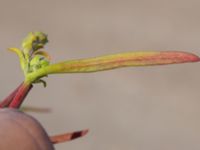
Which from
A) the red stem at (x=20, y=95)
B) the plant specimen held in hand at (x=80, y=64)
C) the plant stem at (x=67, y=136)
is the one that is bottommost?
the plant stem at (x=67, y=136)

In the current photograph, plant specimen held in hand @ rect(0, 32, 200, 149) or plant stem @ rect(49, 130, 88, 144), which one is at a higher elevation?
plant specimen held in hand @ rect(0, 32, 200, 149)

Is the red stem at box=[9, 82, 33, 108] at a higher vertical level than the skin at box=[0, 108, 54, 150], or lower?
higher

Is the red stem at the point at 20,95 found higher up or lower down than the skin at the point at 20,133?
higher up

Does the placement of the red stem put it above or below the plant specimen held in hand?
below

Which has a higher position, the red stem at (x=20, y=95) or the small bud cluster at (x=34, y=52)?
the small bud cluster at (x=34, y=52)

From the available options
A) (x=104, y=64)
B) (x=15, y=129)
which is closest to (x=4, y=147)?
(x=15, y=129)

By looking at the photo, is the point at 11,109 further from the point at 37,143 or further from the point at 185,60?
the point at 185,60

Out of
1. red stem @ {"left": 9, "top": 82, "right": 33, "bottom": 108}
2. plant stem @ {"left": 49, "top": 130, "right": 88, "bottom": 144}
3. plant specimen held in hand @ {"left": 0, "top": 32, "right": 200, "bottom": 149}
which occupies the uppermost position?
plant specimen held in hand @ {"left": 0, "top": 32, "right": 200, "bottom": 149}

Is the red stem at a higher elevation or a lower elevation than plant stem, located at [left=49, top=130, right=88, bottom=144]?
higher
